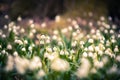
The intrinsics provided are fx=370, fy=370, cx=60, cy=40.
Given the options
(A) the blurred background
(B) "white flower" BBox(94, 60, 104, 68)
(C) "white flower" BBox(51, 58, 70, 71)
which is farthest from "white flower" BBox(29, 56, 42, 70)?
(A) the blurred background

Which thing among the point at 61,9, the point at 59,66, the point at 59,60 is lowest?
the point at 59,66

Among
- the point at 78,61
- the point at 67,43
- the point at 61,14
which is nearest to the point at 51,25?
the point at 61,14

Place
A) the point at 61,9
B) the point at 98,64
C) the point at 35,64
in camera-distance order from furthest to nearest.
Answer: the point at 61,9 < the point at 98,64 < the point at 35,64

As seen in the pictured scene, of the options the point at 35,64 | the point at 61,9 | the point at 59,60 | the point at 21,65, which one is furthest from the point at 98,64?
the point at 61,9

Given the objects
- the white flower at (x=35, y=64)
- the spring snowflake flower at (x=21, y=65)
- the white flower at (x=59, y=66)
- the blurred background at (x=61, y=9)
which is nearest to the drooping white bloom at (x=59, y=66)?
the white flower at (x=59, y=66)

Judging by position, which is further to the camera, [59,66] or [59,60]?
[59,60]

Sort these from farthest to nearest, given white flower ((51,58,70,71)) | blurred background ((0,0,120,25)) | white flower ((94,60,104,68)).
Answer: blurred background ((0,0,120,25)) → white flower ((94,60,104,68)) → white flower ((51,58,70,71))

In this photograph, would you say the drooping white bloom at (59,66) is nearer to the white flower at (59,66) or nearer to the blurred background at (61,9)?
the white flower at (59,66)

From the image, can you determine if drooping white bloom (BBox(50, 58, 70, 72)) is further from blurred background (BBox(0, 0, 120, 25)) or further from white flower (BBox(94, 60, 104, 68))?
blurred background (BBox(0, 0, 120, 25))

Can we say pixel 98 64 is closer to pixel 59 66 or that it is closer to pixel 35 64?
pixel 59 66
